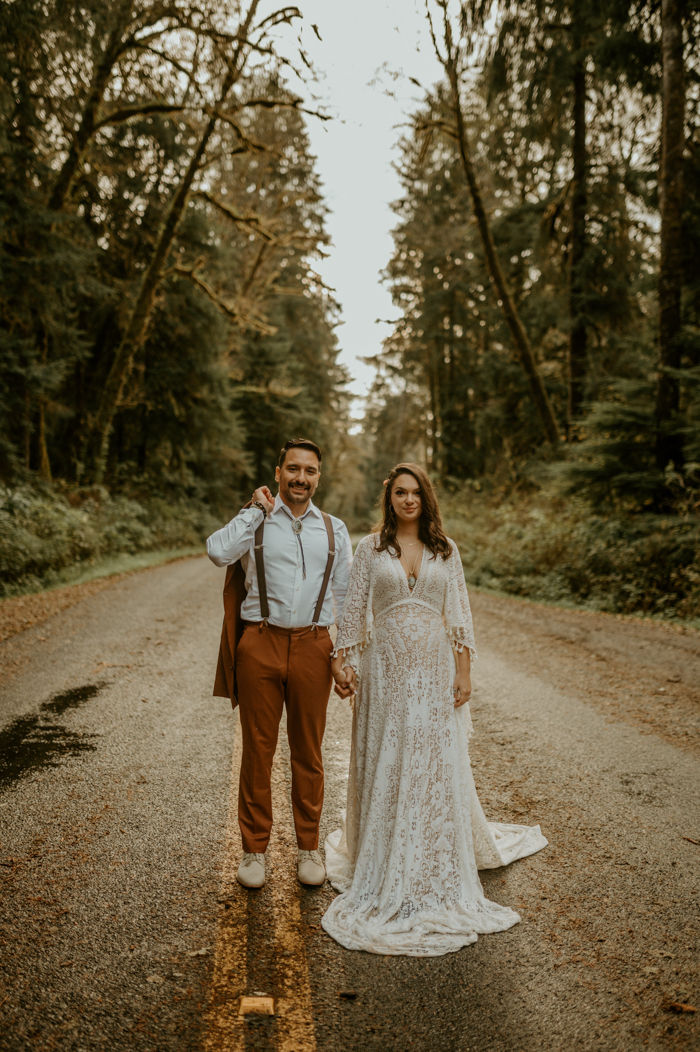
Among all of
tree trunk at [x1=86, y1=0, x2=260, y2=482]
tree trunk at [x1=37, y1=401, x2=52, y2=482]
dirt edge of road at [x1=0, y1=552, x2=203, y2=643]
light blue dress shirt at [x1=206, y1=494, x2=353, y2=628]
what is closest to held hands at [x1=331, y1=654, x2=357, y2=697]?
light blue dress shirt at [x1=206, y1=494, x2=353, y2=628]

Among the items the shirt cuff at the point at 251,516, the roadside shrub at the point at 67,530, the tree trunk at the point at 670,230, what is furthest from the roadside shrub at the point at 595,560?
the roadside shrub at the point at 67,530

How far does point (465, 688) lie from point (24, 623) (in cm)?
821

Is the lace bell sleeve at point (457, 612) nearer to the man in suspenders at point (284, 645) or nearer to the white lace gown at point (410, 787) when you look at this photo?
the white lace gown at point (410, 787)

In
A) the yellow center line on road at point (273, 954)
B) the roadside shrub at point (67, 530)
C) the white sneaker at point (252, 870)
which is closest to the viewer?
the yellow center line on road at point (273, 954)

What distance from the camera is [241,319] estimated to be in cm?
2150

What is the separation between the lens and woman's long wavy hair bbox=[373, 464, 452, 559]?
360 centimetres

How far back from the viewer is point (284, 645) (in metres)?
3.59

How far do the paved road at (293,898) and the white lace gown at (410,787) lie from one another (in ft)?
0.42

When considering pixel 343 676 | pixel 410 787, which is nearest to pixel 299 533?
pixel 343 676

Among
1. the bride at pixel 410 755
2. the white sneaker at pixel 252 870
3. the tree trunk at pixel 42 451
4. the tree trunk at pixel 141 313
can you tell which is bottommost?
the white sneaker at pixel 252 870

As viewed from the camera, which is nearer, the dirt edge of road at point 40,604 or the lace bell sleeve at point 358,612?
the lace bell sleeve at point 358,612

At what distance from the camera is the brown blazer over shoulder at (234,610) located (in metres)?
3.63

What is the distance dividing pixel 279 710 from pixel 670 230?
44.0ft

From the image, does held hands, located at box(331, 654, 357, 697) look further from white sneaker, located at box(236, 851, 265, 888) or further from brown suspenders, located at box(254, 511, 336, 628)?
white sneaker, located at box(236, 851, 265, 888)
